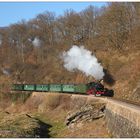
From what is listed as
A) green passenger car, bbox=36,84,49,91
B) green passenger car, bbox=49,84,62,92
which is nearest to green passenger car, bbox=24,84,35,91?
green passenger car, bbox=36,84,49,91

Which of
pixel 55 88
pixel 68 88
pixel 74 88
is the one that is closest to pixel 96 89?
pixel 74 88

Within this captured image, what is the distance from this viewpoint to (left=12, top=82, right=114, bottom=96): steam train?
53562mm

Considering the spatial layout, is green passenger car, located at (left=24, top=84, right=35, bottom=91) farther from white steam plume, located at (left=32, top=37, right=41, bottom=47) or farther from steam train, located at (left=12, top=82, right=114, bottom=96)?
white steam plume, located at (left=32, top=37, right=41, bottom=47)

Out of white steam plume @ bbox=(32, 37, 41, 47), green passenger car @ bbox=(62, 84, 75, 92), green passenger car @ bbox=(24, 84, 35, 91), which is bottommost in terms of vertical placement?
green passenger car @ bbox=(24, 84, 35, 91)

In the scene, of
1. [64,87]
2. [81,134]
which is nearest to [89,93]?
[64,87]

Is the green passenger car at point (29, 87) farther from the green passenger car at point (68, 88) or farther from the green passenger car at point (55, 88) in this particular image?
the green passenger car at point (68, 88)

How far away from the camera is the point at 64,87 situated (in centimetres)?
6600

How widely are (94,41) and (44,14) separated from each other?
122 ft

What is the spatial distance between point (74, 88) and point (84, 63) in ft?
34.2

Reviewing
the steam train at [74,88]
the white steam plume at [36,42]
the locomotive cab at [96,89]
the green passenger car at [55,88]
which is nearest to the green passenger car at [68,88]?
the steam train at [74,88]

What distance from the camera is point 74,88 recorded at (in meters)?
62.8

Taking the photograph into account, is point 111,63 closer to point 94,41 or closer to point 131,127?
point 94,41

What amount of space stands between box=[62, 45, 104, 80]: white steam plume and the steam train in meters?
5.32

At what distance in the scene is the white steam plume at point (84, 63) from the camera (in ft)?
221
